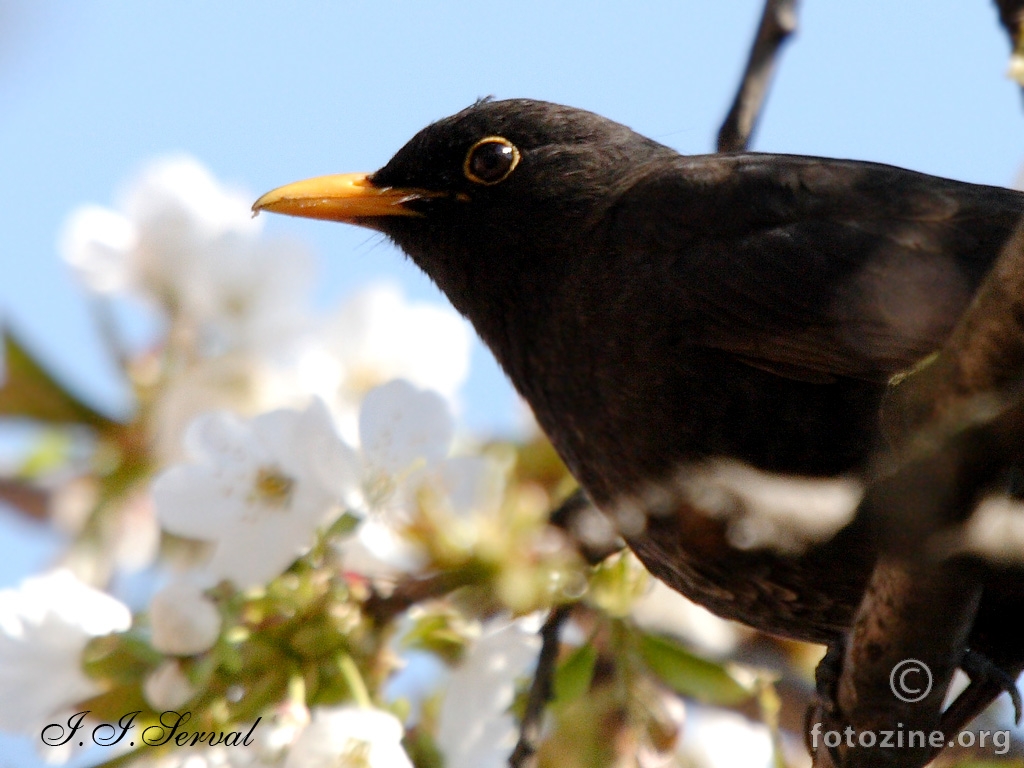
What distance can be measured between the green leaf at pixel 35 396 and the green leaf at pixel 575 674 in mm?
1786

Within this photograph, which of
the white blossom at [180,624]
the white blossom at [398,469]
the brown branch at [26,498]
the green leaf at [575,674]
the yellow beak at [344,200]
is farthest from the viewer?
the brown branch at [26,498]

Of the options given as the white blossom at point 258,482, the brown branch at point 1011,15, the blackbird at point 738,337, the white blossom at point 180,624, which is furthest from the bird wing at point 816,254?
the white blossom at point 180,624

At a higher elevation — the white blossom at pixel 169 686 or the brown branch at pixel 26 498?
the white blossom at pixel 169 686

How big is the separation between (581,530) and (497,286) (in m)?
0.75

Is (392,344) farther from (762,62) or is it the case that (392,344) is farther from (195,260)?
(762,62)

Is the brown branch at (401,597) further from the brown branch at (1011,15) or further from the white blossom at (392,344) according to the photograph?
the brown branch at (1011,15)

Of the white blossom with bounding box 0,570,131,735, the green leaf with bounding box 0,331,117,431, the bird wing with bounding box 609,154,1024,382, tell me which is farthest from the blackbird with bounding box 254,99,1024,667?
the green leaf with bounding box 0,331,117,431

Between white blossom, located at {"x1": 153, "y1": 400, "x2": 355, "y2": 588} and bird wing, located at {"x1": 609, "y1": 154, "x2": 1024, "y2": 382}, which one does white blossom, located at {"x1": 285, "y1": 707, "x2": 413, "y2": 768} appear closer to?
white blossom, located at {"x1": 153, "y1": 400, "x2": 355, "y2": 588}

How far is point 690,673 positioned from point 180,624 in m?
1.41

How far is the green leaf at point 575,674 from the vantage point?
12.1ft

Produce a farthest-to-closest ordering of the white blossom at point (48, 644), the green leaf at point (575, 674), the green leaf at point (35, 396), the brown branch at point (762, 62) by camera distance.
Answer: the green leaf at point (35, 396) → the brown branch at point (762, 62) → the green leaf at point (575, 674) → the white blossom at point (48, 644)

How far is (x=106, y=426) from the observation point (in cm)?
456

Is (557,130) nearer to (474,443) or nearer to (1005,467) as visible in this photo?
(474,443)

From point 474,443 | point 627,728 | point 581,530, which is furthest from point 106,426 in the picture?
point 627,728
